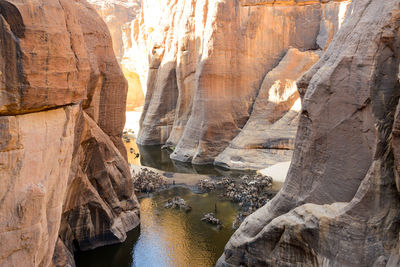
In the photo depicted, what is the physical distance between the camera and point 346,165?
7383 mm

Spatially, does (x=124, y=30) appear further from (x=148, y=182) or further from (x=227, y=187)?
(x=227, y=187)

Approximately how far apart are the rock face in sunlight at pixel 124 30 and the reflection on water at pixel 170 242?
104 feet

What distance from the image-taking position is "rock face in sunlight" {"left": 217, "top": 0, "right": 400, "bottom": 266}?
6441 mm

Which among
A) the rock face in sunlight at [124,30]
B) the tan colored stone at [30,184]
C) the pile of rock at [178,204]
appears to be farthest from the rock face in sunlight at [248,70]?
the rock face in sunlight at [124,30]

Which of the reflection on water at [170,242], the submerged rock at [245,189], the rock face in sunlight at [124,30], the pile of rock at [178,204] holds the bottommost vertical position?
the reflection on water at [170,242]

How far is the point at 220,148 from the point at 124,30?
28.2 m

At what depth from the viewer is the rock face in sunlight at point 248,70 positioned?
68.9 ft

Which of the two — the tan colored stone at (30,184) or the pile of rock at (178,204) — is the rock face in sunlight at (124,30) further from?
the tan colored stone at (30,184)

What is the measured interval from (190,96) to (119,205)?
14.5 meters

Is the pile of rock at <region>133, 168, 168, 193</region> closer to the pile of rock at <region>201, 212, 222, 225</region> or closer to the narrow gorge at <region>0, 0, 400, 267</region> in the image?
the narrow gorge at <region>0, 0, 400, 267</region>

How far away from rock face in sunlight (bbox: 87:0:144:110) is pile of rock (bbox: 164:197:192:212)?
30.9 meters

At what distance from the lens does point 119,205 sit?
11961 mm

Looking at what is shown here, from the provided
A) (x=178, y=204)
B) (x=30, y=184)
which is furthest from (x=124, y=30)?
(x=30, y=184)

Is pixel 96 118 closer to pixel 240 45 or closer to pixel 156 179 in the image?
pixel 156 179
